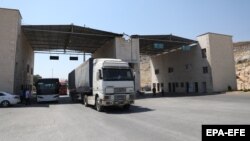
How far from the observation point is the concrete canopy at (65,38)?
110 ft

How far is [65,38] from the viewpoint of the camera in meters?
39.4

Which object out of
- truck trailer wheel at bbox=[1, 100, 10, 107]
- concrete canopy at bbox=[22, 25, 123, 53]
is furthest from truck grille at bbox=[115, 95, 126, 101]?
concrete canopy at bbox=[22, 25, 123, 53]

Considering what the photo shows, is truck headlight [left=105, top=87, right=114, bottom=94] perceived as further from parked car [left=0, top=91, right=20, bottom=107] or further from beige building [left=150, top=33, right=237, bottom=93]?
beige building [left=150, top=33, right=237, bottom=93]

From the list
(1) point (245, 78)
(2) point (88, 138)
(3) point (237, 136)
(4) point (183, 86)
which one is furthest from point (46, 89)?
(1) point (245, 78)

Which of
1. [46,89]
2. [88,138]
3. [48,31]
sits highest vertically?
[48,31]

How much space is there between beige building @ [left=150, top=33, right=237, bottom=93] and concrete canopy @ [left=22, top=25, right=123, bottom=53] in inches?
579

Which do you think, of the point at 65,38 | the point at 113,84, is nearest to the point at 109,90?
the point at 113,84

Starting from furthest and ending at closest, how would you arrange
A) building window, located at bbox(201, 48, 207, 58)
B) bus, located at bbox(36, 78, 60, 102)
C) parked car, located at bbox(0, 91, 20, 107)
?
building window, located at bbox(201, 48, 207, 58) → bus, located at bbox(36, 78, 60, 102) → parked car, located at bbox(0, 91, 20, 107)

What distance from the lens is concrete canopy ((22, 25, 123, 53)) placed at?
110 feet

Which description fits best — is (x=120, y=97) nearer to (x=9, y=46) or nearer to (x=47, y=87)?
(x=47, y=87)

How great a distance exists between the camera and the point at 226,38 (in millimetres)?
43406

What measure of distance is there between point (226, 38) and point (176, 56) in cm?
1032

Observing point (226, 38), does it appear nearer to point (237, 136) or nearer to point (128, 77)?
point (128, 77)

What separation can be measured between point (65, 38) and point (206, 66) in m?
23.9
